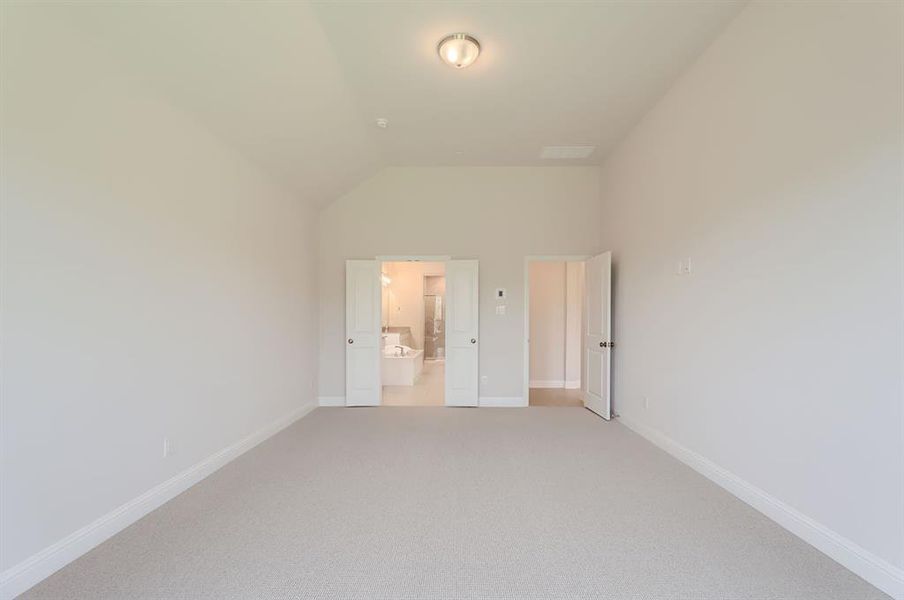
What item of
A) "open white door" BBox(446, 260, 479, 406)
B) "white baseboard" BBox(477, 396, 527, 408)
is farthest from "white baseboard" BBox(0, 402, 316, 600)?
"white baseboard" BBox(477, 396, 527, 408)

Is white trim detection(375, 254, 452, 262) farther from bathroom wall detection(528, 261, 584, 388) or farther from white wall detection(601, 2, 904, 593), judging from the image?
white wall detection(601, 2, 904, 593)

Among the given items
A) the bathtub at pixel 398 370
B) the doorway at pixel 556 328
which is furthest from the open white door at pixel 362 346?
the doorway at pixel 556 328

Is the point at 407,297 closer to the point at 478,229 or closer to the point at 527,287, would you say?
the point at 478,229

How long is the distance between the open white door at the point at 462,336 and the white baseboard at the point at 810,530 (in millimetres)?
2753

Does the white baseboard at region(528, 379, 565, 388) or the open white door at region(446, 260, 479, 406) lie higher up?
the open white door at region(446, 260, 479, 406)

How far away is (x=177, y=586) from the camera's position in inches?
74.4

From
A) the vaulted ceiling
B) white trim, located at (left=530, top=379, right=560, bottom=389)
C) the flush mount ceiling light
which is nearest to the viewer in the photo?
the vaulted ceiling

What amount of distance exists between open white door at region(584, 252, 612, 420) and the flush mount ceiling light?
283 cm

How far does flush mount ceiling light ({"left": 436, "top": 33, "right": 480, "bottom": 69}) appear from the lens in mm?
2871

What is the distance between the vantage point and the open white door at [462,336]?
5566 mm

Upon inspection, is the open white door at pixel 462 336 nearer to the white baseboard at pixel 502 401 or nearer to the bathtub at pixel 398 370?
the white baseboard at pixel 502 401

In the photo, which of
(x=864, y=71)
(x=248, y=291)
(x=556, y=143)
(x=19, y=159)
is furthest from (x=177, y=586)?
(x=556, y=143)

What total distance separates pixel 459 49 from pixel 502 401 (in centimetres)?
428

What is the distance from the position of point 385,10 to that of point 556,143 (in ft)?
8.88
